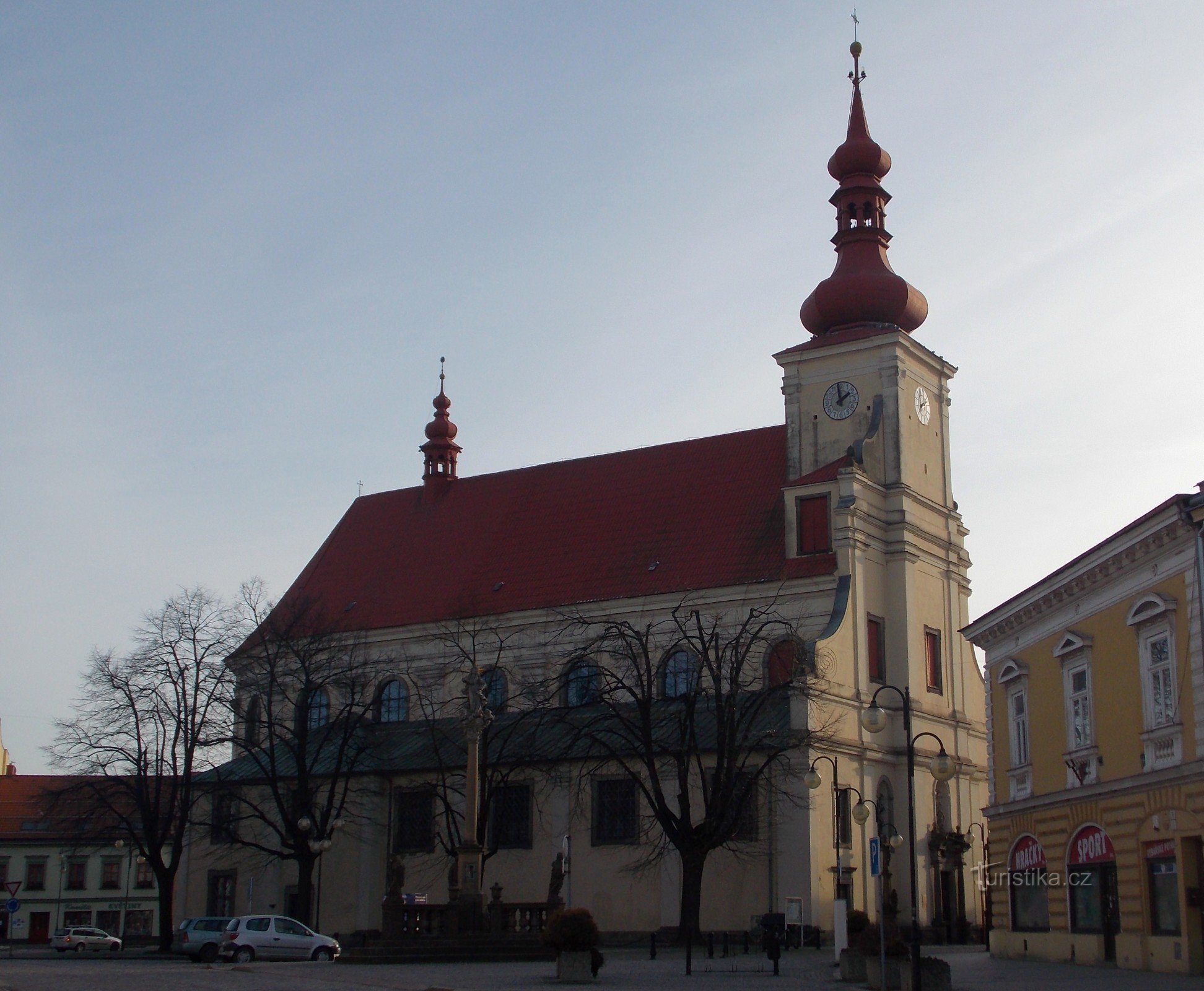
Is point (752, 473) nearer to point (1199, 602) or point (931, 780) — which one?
point (931, 780)

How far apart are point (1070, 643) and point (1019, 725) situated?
3.62 meters

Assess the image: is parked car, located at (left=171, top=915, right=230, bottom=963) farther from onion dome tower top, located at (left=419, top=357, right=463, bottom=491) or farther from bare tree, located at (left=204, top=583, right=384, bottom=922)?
onion dome tower top, located at (left=419, top=357, right=463, bottom=491)

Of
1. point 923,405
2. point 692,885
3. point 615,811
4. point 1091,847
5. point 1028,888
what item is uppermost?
point 923,405

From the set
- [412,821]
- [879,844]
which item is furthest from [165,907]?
[879,844]

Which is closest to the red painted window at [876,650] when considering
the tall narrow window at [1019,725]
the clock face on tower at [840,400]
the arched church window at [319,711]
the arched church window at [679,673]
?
the arched church window at [679,673]

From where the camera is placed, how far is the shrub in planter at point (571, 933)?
82.1ft

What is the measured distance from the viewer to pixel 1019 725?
30.1m

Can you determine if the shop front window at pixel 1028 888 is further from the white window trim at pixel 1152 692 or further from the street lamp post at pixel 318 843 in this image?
the street lamp post at pixel 318 843

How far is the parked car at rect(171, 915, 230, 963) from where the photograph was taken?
3769 cm

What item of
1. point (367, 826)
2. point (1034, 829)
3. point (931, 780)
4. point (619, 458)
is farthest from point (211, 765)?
point (1034, 829)

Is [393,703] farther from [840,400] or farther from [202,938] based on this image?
[840,400]

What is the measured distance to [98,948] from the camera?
53.0 metres

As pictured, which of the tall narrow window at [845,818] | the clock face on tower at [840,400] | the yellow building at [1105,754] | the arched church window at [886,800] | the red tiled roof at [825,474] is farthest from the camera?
the clock face on tower at [840,400]

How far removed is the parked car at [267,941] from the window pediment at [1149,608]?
1995cm
